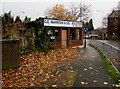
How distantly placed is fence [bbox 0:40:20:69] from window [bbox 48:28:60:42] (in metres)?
6.25

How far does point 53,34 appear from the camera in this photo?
12.8m

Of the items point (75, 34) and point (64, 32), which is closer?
point (64, 32)

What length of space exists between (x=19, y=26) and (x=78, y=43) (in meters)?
8.56

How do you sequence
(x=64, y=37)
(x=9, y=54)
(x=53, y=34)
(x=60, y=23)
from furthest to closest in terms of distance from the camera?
(x=64, y=37)
(x=60, y=23)
(x=53, y=34)
(x=9, y=54)

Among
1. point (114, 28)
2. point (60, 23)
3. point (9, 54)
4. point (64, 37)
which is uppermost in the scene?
point (114, 28)

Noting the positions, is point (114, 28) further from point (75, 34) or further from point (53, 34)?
point (53, 34)

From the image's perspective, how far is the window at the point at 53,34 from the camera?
12.3 meters

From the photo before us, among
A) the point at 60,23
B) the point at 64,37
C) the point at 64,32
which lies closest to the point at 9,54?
the point at 60,23

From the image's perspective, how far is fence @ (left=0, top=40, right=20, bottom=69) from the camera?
5.83 meters

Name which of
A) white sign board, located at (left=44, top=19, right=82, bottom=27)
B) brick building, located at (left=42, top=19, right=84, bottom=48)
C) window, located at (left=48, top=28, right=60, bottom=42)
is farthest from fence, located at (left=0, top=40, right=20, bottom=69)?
window, located at (left=48, top=28, right=60, bottom=42)

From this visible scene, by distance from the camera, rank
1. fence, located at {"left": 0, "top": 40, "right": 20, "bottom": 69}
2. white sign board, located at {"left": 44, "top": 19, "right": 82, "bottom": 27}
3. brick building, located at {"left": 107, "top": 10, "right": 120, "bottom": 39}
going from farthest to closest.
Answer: brick building, located at {"left": 107, "top": 10, "right": 120, "bottom": 39} < white sign board, located at {"left": 44, "top": 19, "right": 82, "bottom": 27} < fence, located at {"left": 0, "top": 40, "right": 20, "bottom": 69}

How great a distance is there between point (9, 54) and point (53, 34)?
730cm

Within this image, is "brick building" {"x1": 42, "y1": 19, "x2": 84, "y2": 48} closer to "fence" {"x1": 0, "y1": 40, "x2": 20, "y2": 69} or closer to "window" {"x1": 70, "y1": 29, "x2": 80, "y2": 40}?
"window" {"x1": 70, "y1": 29, "x2": 80, "y2": 40}

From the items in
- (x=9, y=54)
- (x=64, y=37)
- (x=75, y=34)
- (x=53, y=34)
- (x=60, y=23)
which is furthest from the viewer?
(x=75, y=34)
